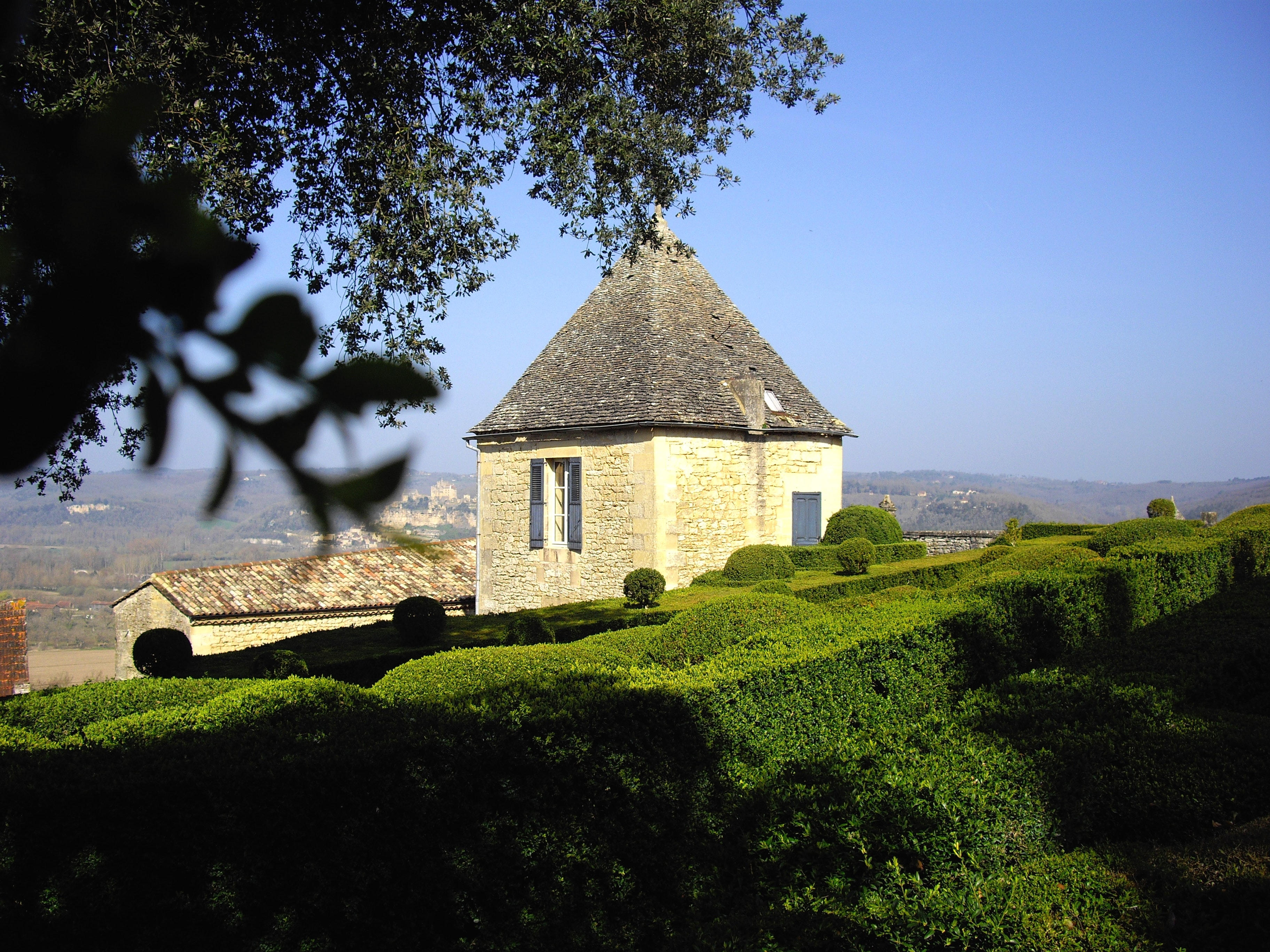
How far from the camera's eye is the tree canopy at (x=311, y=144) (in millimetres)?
751

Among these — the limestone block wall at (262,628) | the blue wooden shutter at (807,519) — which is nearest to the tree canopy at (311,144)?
the blue wooden shutter at (807,519)

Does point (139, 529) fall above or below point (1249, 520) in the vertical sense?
above

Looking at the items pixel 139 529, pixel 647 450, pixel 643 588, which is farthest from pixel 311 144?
pixel 647 450

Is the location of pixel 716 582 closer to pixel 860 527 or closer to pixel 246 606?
pixel 860 527

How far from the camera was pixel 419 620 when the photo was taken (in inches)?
465

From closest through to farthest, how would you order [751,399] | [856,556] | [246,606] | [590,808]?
[590,808] → [856,556] → [751,399] → [246,606]

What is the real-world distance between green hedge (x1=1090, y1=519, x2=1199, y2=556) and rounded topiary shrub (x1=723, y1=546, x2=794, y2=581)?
16.5ft

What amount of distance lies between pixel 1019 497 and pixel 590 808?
376ft

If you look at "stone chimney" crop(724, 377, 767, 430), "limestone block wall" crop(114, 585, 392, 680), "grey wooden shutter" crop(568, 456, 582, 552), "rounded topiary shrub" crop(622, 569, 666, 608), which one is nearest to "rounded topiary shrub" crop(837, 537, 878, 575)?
"stone chimney" crop(724, 377, 767, 430)

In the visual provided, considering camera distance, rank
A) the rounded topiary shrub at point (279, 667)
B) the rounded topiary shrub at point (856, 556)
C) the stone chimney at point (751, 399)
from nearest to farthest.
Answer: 1. the rounded topiary shrub at point (279, 667)
2. the rounded topiary shrub at point (856, 556)
3. the stone chimney at point (751, 399)

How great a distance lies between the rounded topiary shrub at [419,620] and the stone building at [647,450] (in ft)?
12.2

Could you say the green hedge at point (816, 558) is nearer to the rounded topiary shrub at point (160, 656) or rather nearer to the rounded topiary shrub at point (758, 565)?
the rounded topiary shrub at point (758, 565)

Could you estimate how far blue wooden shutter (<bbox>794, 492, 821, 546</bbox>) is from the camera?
60.7 ft

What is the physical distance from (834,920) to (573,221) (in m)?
7.06
